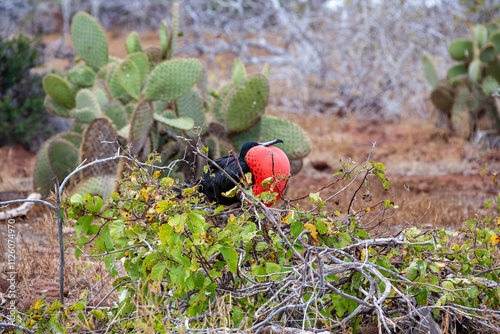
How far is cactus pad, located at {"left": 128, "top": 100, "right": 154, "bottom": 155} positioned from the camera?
3.62 m

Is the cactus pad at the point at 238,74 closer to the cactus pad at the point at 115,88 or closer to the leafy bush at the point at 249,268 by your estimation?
the cactus pad at the point at 115,88

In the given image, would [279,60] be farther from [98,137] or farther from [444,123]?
[98,137]

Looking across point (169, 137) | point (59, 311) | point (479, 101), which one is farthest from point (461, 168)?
point (59, 311)

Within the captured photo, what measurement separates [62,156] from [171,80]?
1.30m

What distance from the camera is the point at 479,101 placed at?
684 centimetres

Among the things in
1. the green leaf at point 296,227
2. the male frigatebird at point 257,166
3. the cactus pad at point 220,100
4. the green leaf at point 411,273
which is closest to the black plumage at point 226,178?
the male frigatebird at point 257,166

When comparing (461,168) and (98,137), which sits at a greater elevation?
(98,137)

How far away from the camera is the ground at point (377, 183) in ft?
8.86

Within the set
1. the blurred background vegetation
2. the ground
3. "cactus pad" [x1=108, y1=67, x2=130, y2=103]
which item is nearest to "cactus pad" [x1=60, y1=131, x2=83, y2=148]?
"cactus pad" [x1=108, y1=67, x2=130, y2=103]

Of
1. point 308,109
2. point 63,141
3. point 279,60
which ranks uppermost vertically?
point 63,141

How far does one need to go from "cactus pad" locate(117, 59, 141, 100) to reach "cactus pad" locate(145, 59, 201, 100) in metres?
0.17

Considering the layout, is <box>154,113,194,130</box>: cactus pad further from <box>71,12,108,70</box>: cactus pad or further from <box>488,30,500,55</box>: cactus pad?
<box>488,30,500,55</box>: cactus pad

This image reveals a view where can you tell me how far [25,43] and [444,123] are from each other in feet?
21.6

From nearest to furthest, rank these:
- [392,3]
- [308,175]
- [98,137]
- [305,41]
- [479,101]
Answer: [98,137], [308,175], [479,101], [392,3], [305,41]
